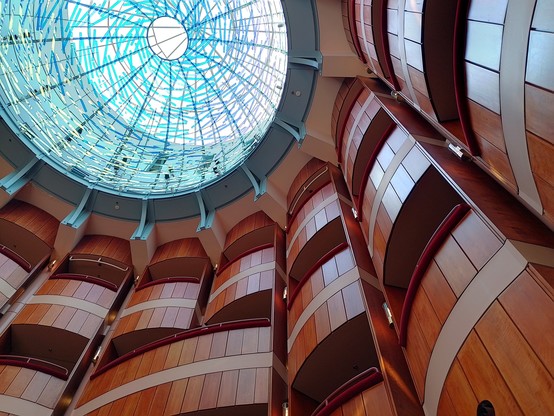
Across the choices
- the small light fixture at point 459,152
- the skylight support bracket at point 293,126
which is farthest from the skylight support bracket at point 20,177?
the small light fixture at point 459,152

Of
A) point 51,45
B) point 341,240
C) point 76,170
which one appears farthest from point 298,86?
point 51,45

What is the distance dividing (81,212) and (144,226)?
270 centimetres

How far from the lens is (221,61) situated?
19062mm

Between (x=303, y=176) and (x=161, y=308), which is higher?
(x=303, y=176)

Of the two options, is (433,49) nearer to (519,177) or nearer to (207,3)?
(519,177)

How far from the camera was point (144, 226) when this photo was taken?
17.1 metres

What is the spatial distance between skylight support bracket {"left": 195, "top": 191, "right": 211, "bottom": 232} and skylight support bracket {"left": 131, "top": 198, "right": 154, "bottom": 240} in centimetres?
227

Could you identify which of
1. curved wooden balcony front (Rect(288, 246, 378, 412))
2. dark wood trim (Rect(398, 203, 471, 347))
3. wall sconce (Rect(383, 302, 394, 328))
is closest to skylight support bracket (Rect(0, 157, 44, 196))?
curved wooden balcony front (Rect(288, 246, 378, 412))

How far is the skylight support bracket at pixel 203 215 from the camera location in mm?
16266

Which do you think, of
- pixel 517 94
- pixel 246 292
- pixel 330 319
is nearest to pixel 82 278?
pixel 246 292

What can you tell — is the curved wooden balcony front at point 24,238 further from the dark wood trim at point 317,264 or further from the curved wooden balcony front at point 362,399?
the curved wooden balcony front at point 362,399

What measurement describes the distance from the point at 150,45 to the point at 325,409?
63.5 feet

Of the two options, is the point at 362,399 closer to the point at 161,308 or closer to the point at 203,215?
the point at 161,308

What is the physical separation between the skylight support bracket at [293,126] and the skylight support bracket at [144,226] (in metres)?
6.71
